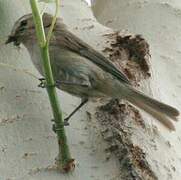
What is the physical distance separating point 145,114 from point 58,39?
62 centimetres

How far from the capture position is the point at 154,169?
2.05 m

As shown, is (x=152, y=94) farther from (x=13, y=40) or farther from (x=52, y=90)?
(x=52, y=90)

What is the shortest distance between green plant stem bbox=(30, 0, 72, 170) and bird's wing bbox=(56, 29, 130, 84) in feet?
1.81

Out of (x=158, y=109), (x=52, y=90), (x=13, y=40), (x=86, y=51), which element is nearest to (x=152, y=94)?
(x=158, y=109)

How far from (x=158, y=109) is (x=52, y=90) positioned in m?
0.66

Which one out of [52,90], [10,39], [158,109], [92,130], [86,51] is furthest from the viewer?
[86,51]

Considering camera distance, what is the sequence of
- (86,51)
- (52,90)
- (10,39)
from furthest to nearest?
(86,51), (10,39), (52,90)

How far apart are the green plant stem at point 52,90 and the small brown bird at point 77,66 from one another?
0.49m

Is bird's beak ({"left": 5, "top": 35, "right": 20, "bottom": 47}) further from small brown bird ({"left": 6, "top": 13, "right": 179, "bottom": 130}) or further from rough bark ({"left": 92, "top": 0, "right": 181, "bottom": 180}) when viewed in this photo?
rough bark ({"left": 92, "top": 0, "right": 181, "bottom": 180})

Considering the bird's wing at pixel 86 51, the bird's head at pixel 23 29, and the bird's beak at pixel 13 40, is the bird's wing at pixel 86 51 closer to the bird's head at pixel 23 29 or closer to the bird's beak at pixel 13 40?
the bird's head at pixel 23 29

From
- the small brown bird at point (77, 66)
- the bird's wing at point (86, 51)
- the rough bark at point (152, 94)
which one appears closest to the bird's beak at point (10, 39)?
the small brown bird at point (77, 66)

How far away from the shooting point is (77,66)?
269 cm

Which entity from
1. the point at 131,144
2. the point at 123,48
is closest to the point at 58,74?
the point at 123,48

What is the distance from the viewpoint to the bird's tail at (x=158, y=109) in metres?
2.32
